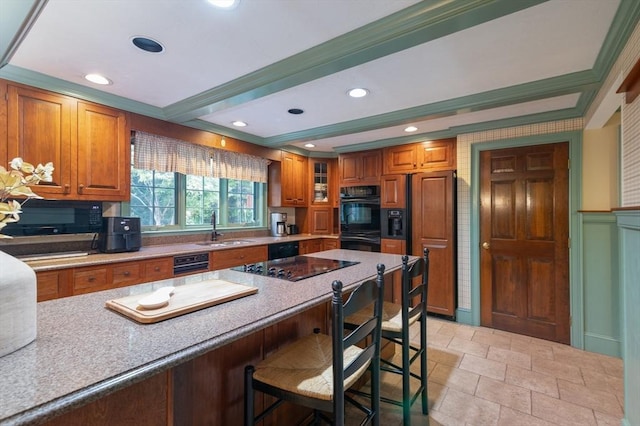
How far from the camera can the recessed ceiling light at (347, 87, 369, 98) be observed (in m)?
2.59

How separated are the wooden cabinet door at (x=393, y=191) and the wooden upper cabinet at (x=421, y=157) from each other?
Answer: 168 mm

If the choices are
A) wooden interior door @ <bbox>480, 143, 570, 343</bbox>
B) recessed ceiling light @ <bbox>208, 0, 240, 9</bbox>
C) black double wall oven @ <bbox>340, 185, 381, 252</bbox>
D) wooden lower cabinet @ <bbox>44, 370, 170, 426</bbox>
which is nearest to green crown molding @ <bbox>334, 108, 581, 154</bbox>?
wooden interior door @ <bbox>480, 143, 570, 343</bbox>

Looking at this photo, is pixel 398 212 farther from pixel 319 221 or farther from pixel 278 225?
pixel 278 225

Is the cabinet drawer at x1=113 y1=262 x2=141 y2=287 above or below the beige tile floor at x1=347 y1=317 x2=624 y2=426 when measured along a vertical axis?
above

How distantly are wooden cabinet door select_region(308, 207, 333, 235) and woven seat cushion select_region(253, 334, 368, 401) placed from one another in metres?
3.56

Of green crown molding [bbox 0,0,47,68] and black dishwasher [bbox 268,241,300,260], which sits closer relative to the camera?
green crown molding [bbox 0,0,47,68]

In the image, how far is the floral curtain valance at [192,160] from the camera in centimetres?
311

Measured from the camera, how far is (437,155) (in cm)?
384

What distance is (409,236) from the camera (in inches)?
151

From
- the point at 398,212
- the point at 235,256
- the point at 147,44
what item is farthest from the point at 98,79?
the point at 398,212

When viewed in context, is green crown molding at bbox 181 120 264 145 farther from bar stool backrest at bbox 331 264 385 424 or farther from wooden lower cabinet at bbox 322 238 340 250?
bar stool backrest at bbox 331 264 385 424

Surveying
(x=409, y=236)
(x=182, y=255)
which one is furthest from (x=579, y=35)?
(x=182, y=255)

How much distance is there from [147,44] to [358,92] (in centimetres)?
161

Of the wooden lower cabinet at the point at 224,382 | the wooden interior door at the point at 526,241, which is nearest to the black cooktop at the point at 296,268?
the wooden lower cabinet at the point at 224,382
